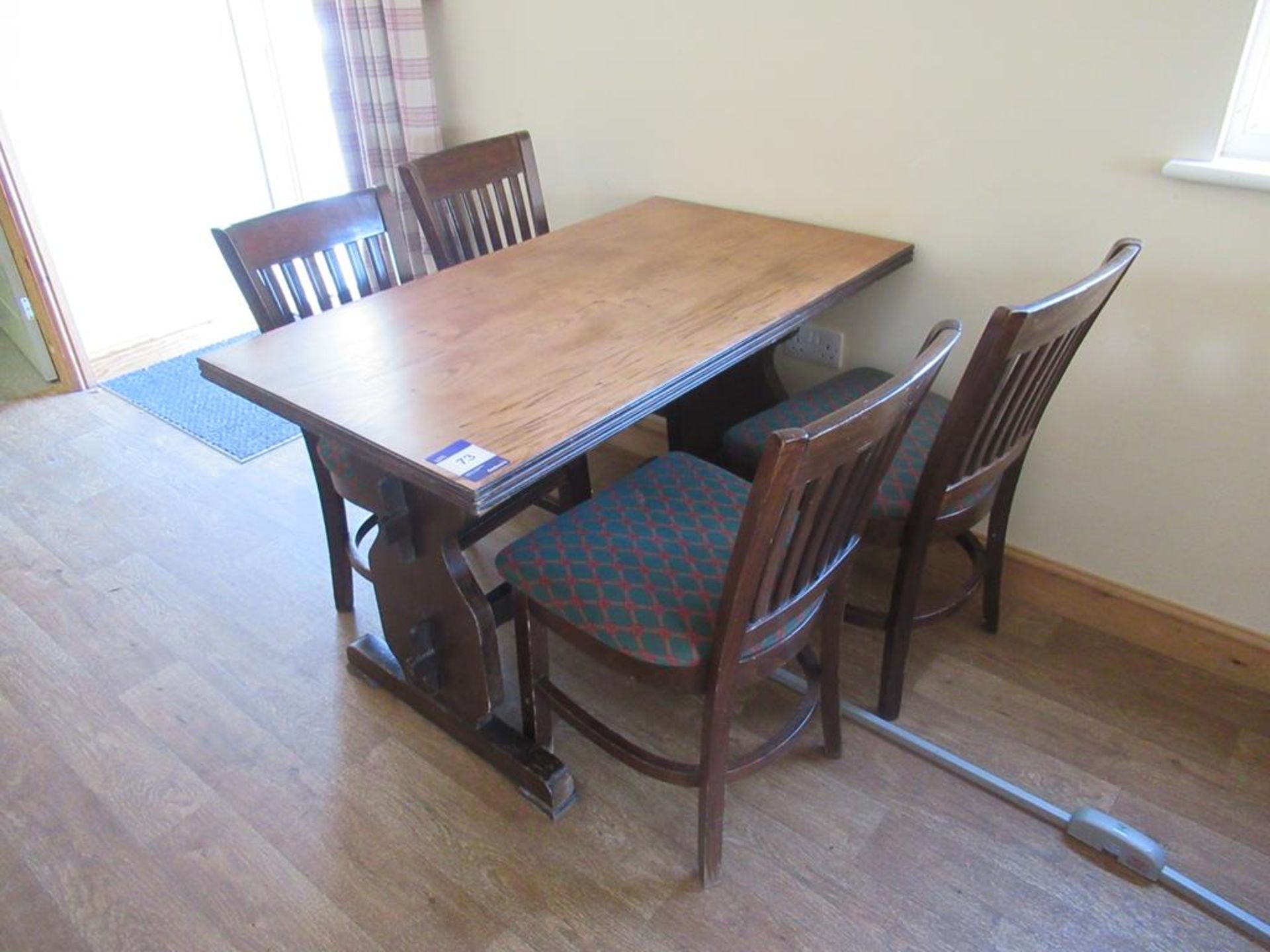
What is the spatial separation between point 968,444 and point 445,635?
95 centimetres

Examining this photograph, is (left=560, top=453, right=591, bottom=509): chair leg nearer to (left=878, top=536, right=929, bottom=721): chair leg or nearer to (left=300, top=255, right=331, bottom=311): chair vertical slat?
(left=300, top=255, right=331, bottom=311): chair vertical slat

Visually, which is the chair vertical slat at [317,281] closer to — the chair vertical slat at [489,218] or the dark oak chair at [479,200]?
the dark oak chair at [479,200]

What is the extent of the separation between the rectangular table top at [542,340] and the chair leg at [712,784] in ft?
1.41

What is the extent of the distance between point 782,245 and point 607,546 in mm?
875

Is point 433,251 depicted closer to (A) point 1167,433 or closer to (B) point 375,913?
(B) point 375,913

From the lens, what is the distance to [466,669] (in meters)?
1.64

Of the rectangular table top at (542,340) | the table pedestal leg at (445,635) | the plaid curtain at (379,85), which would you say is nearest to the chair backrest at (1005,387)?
the rectangular table top at (542,340)

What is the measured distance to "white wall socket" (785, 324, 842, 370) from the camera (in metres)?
2.20

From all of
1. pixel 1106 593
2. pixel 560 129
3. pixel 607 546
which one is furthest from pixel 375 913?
pixel 560 129

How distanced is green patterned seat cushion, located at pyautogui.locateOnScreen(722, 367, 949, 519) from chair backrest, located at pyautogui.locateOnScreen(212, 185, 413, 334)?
826mm

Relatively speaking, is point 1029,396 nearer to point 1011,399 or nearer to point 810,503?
point 1011,399

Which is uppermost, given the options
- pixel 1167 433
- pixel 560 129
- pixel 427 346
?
pixel 560 129

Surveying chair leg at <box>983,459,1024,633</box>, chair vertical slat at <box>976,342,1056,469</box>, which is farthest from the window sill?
chair leg at <box>983,459,1024,633</box>

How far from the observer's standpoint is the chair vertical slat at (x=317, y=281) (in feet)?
6.09
